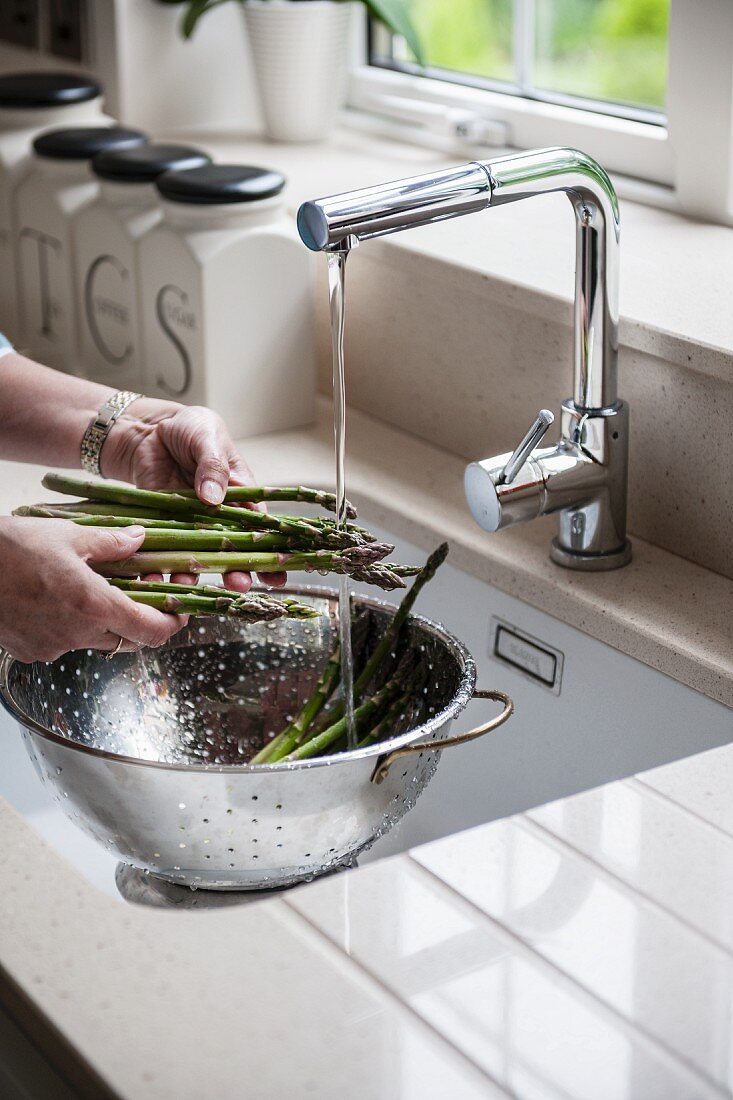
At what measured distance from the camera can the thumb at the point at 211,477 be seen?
0.94m

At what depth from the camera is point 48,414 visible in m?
1.10

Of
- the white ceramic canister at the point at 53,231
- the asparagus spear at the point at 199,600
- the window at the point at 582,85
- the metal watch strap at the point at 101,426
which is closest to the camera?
the asparagus spear at the point at 199,600

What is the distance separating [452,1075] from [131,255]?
38.8 inches

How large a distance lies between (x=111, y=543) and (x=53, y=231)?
0.72 meters

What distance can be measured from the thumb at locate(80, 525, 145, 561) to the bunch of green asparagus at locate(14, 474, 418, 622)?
0.05ft

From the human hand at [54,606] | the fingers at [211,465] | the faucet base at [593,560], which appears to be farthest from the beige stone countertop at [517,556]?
the human hand at [54,606]

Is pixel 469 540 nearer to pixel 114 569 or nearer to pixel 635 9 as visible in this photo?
pixel 114 569

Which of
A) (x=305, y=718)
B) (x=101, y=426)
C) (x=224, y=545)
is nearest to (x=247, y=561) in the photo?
(x=224, y=545)

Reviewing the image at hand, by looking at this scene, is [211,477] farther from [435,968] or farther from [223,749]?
[435,968]

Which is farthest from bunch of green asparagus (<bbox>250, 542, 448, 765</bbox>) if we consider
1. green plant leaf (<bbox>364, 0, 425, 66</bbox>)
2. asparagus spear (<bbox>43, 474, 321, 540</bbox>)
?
green plant leaf (<bbox>364, 0, 425, 66</bbox>)

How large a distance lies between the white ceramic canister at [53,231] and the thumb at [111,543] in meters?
0.66

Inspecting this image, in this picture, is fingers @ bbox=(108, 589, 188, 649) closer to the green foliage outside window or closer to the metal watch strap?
the metal watch strap

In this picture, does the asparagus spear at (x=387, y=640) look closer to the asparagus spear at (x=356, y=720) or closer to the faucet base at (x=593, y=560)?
the asparagus spear at (x=356, y=720)

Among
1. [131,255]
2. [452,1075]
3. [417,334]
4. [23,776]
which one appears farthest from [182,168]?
[452,1075]
